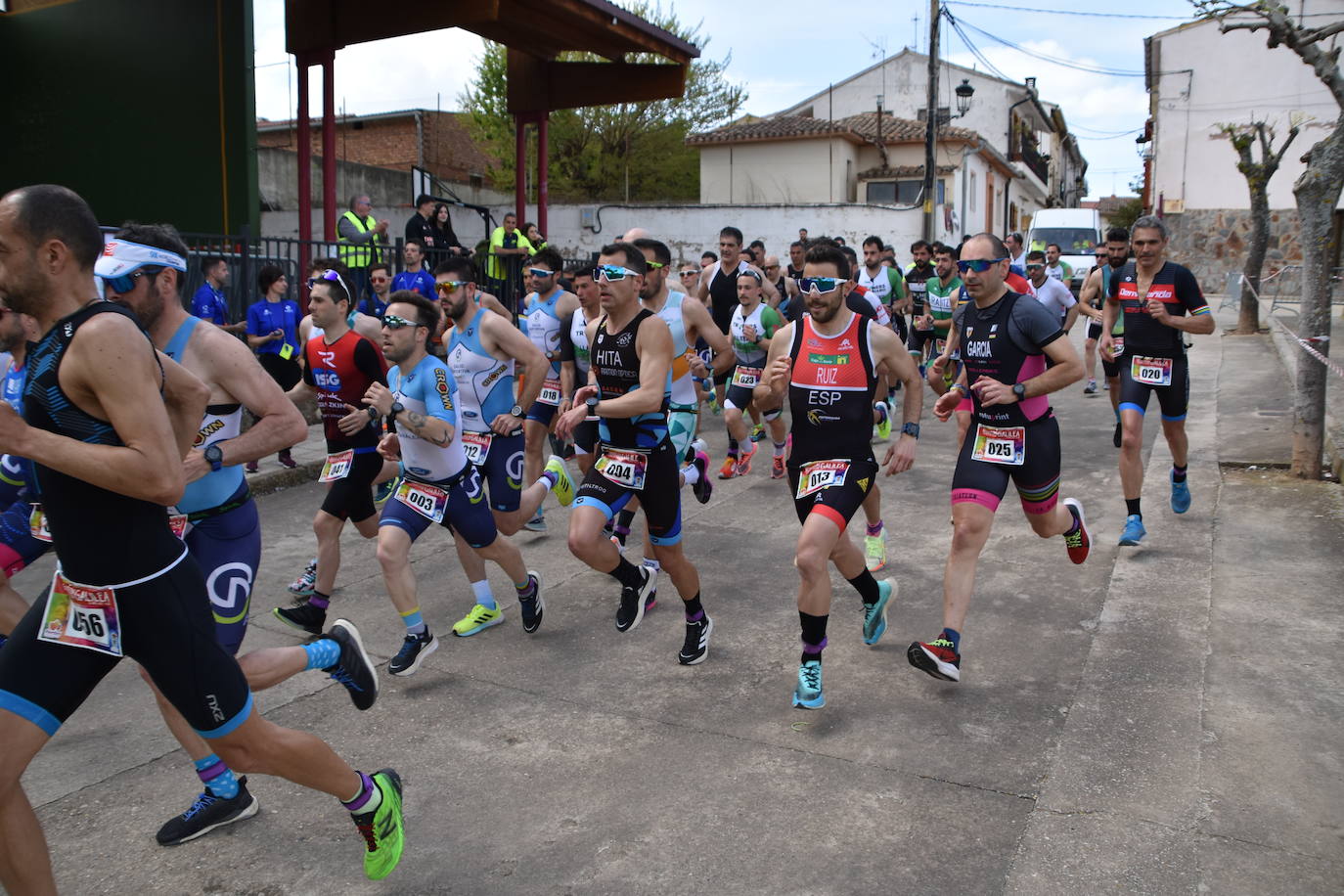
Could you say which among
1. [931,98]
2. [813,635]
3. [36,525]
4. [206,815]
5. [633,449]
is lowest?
[206,815]

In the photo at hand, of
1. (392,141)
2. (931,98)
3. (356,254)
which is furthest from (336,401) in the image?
(392,141)

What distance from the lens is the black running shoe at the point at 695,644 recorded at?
518 cm

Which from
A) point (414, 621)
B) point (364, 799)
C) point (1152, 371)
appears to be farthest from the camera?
point (1152, 371)

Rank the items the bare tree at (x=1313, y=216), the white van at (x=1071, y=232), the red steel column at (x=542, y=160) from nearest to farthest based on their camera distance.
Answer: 1. the bare tree at (x=1313, y=216)
2. the red steel column at (x=542, y=160)
3. the white van at (x=1071, y=232)

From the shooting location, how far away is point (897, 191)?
3569 centimetres

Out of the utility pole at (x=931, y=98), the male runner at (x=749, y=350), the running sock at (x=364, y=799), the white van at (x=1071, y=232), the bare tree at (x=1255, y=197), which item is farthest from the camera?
the white van at (x=1071, y=232)

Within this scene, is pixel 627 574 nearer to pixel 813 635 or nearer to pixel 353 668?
pixel 813 635

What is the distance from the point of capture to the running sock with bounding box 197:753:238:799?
369 cm

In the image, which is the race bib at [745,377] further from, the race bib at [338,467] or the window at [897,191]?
the window at [897,191]

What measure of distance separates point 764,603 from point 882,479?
140 inches

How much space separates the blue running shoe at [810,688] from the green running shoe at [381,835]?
1.91 m

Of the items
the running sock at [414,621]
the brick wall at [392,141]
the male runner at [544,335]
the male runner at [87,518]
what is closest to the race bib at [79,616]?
the male runner at [87,518]

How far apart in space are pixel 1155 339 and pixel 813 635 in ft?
13.5

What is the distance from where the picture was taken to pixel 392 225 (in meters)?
28.2
